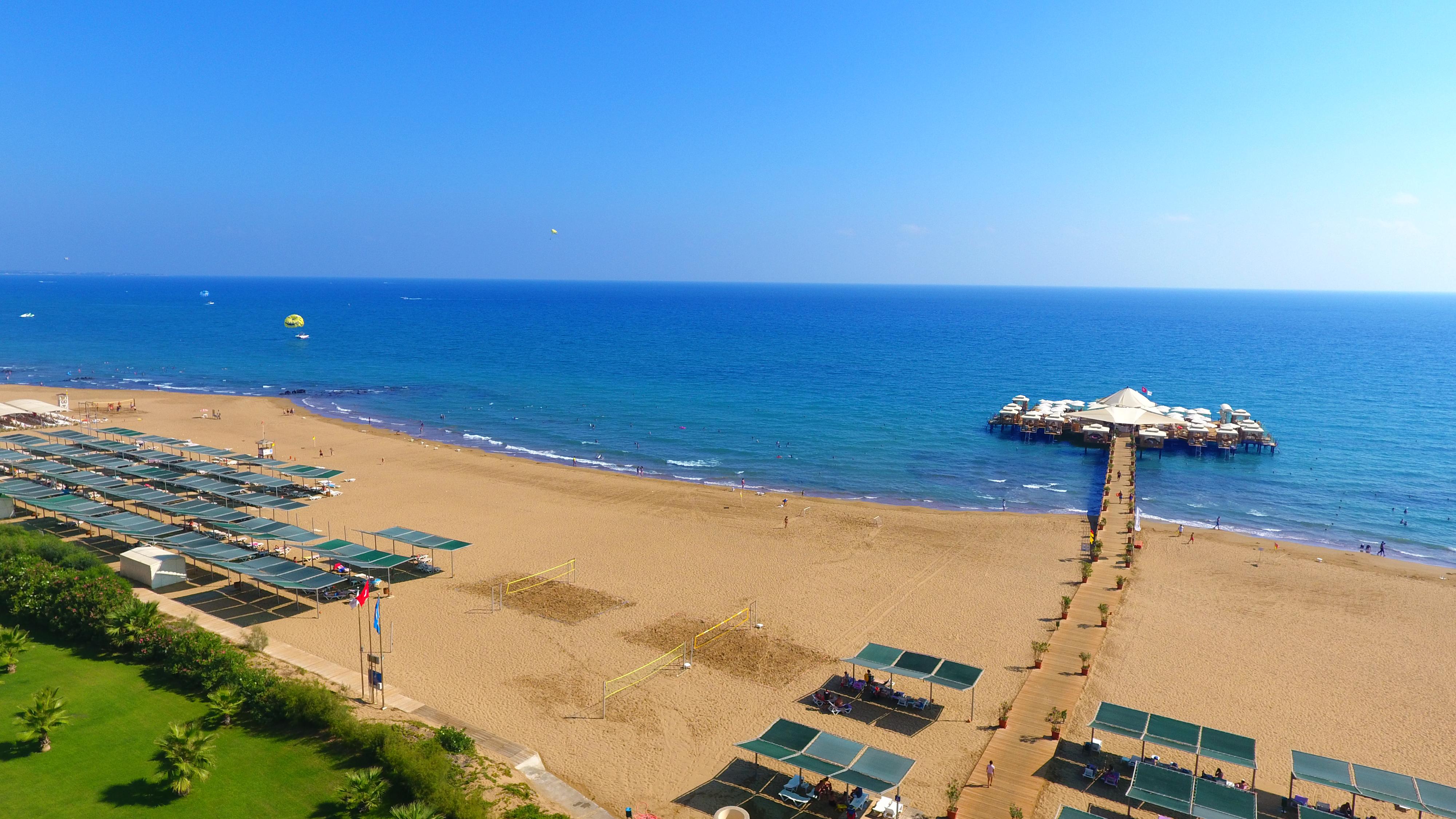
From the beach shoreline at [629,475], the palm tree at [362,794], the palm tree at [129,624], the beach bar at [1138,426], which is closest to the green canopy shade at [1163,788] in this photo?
the palm tree at [362,794]

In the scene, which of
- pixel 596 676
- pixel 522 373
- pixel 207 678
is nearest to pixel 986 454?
pixel 596 676

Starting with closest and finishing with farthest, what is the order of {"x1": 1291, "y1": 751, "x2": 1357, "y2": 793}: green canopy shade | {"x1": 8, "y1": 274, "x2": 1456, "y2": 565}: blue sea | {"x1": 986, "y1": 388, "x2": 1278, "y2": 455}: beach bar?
{"x1": 1291, "y1": 751, "x2": 1357, "y2": 793}: green canopy shade
{"x1": 8, "y1": 274, "x2": 1456, "y2": 565}: blue sea
{"x1": 986, "y1": 388, "x2": 1278, "y2": 455}: beach bar

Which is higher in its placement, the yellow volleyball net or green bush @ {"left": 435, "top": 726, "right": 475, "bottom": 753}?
green bush @ {"left": 435, "top": 726, "right": 475, "bottom": 753}

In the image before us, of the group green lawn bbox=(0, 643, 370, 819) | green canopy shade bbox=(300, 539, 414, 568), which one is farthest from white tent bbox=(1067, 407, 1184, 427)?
green lawn bbox=(0, 643, 370, 819)

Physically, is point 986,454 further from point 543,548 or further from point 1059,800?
point 1059,800

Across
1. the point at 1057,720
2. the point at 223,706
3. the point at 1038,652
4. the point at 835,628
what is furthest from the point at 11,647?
the point at 1038,652

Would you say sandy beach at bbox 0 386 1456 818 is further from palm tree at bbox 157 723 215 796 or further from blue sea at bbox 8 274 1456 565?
blue sea at bbox 8 274 1456 565
